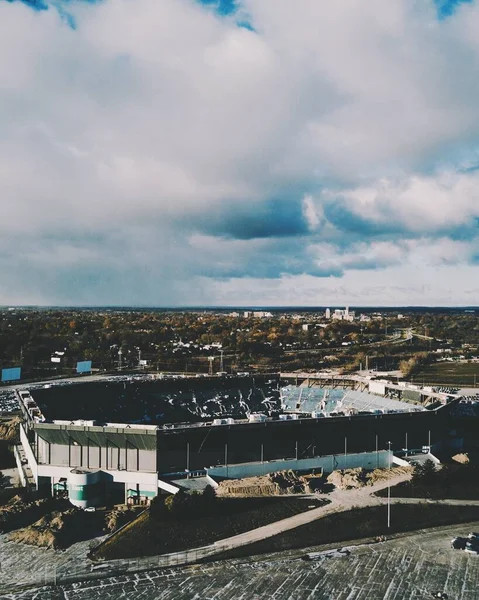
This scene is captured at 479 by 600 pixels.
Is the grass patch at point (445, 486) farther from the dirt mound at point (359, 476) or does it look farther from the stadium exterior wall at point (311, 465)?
the stadium exterior wall at point (311, 465)

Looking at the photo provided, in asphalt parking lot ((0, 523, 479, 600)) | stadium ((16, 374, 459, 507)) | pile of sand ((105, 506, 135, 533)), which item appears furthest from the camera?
stadium ((16, 374, 459, 507))

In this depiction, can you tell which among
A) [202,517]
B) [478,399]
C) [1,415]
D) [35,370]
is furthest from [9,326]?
[202,517]

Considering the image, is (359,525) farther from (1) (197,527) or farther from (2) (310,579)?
(1) (197,527)

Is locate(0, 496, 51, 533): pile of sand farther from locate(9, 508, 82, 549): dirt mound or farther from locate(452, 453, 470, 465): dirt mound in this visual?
locate(452, 453, 470, 465): dirt mound

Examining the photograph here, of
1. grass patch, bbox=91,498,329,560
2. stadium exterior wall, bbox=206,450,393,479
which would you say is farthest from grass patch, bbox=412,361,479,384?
grass patch, bbox=91,498,329,560

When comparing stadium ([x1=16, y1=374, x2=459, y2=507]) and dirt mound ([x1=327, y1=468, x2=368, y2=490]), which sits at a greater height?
stadium ([x1=16, y1=374, x2=459, y2=507])

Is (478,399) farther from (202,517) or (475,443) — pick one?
(202,517)
